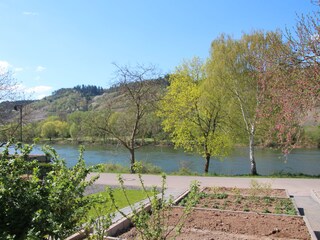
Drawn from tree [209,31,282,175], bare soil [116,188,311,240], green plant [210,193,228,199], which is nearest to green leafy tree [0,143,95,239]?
bare soil [116,188,311,240]

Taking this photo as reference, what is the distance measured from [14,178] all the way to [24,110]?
20455mm

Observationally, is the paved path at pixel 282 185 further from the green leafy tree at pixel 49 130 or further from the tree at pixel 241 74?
the green leafy tree at pixel 49 130

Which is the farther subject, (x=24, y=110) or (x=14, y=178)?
(x=24, y=110)

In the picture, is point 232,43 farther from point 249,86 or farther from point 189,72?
point 189,72

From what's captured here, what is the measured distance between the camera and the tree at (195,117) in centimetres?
2109

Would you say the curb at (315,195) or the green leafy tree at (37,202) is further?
the curb at (315,195)

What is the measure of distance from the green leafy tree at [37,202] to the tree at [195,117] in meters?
17.6

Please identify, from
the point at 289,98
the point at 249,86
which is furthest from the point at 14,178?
the point at 249,86

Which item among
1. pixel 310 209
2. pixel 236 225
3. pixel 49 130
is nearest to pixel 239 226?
pixel 236 225

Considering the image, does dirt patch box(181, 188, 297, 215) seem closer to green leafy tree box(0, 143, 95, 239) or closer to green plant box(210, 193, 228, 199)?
green plant box(210, 193, 228, 199)

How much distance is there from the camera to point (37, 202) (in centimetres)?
299

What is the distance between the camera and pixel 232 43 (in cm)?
1922

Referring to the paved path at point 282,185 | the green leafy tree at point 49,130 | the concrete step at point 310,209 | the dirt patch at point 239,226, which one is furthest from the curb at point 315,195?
the green leafy tree at point 49,130

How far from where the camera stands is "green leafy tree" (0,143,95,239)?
2.88 m
